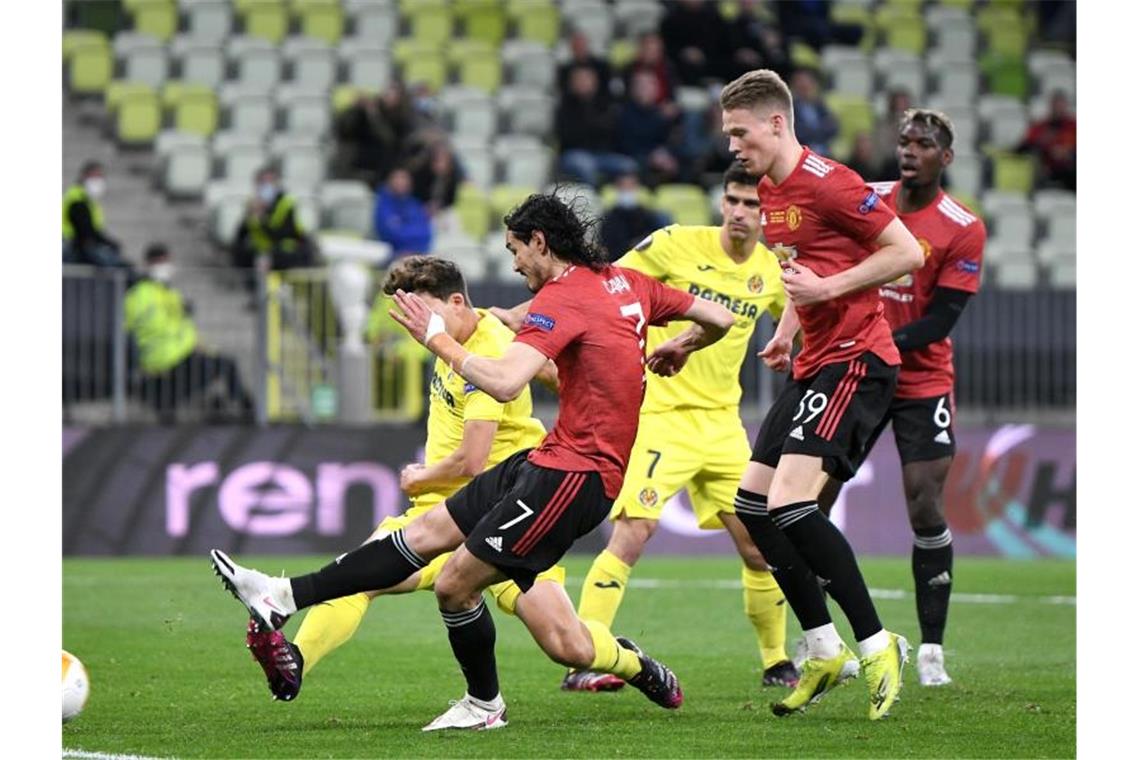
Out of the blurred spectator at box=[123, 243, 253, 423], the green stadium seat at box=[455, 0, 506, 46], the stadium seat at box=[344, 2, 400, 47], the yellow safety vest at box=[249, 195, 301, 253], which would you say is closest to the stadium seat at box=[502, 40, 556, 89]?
the green stadium seat at box=[455, 0, 506, 46]

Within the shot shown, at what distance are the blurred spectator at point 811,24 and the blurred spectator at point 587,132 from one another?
3452 millimetres

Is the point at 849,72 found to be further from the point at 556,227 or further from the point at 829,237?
the point at 556,227

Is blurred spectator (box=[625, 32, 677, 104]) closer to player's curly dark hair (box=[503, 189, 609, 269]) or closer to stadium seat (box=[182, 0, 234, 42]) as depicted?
stadium seat (box=[182, 0, 234, 42])

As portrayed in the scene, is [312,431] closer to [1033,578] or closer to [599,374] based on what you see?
[1033,578]

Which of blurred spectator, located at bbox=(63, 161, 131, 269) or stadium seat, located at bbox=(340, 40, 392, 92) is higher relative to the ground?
stadium seat, located at bbox=(340, 40, 392, 92)

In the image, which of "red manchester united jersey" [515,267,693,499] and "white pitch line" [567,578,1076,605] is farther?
"white pitch line" [567,578,1076,605]

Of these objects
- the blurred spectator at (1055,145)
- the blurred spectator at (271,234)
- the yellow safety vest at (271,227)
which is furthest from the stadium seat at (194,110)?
the blurred spectator at (1055,145)

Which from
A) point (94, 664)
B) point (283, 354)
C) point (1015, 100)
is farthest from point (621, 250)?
point (94, 664)

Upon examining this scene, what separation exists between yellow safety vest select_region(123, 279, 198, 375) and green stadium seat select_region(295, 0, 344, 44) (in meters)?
7.38

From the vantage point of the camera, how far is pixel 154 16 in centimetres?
2195

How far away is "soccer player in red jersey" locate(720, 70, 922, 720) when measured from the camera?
714cm

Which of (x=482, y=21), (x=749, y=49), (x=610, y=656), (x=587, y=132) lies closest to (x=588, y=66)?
(x=587, y=132)

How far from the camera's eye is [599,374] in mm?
6863

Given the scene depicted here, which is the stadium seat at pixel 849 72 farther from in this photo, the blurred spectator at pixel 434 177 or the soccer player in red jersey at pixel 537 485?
the soccer player in red jersey at pixel 537 485
